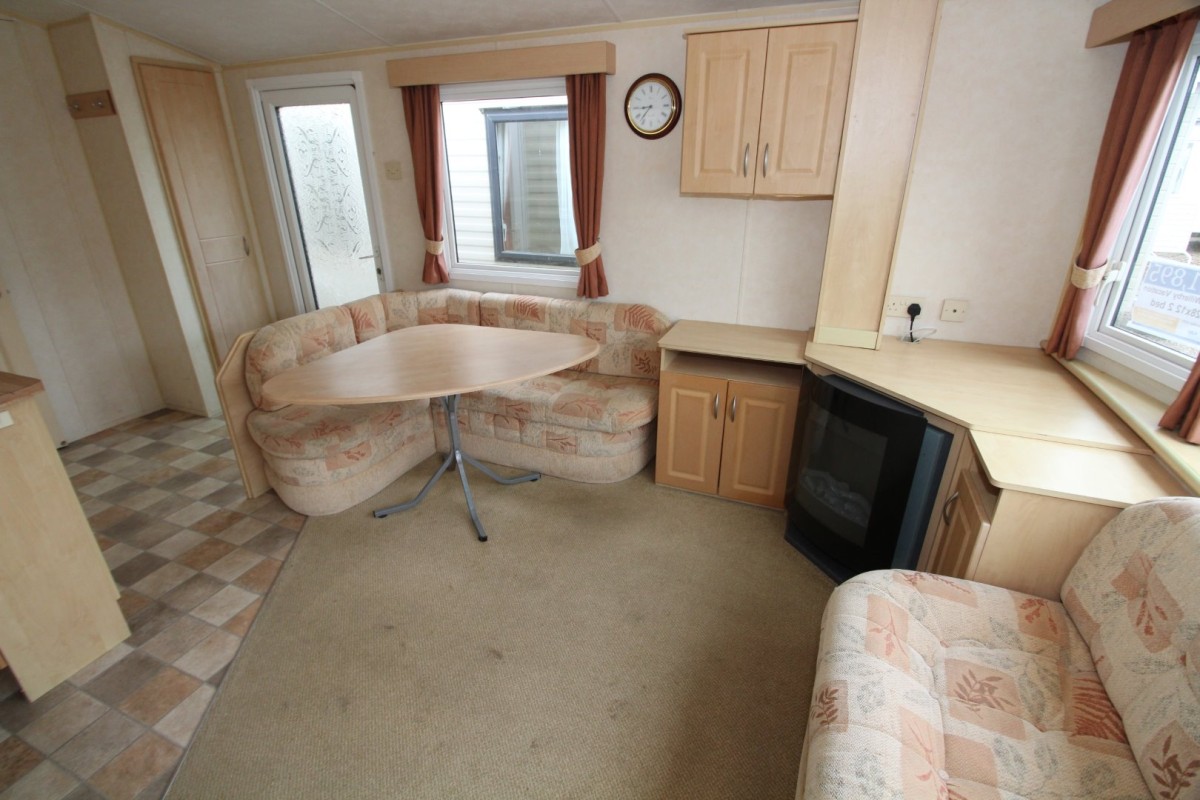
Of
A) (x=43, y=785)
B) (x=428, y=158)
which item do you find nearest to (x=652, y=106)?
(x=428, y=158)

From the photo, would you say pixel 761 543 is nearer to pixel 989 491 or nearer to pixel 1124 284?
pixel 989 491

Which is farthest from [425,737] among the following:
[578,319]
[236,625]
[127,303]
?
[127,303]

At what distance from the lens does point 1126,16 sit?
1.86 m

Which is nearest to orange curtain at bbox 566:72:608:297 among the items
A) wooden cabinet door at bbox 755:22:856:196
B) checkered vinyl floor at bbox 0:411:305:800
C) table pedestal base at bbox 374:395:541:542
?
wooden cabinet door at bbox 755:22:856:196

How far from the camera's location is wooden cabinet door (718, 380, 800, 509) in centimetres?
246

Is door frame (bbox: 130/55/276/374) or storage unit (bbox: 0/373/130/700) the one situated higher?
door frame (bbox: 130/55/276/374)

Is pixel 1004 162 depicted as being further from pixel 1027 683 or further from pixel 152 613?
pixel 152 613

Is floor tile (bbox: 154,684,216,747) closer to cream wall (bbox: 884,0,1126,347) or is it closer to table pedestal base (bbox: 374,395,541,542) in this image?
table pedestal base (bbox: 374,395,541,542)

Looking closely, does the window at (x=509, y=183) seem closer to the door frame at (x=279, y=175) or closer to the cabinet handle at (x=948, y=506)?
the door frame at (x=279, y=175)

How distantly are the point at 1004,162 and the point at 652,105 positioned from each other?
163 cm

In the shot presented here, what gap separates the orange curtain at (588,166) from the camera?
286cm

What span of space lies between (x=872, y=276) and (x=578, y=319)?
5.09ft

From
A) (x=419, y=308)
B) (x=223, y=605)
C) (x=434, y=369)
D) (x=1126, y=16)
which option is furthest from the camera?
(x=419, y=308)

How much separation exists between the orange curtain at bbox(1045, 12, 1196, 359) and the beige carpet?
152 centimetres
